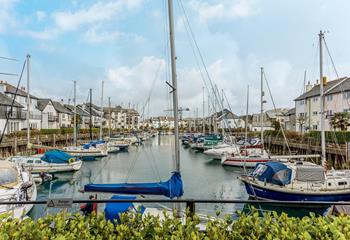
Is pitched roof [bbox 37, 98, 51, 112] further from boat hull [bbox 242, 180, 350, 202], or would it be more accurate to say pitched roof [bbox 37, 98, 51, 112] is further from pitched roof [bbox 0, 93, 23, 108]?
boat hull [bbox 242, 180, 350, 202]

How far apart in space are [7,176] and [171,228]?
1234cm

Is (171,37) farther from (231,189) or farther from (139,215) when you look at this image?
(231,189)

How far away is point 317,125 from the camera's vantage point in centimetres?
5131

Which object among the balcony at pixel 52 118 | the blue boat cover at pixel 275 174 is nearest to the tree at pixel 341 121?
the blue boat cover at pixel 275 174

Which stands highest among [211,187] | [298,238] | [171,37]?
[171,37]

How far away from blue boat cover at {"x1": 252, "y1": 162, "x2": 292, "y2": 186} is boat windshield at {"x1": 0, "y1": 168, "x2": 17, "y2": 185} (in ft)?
44.1

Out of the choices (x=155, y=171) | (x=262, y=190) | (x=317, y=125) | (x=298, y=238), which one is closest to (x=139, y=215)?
(x=298, y=238)

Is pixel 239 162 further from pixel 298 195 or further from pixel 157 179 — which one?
pixel 298 195

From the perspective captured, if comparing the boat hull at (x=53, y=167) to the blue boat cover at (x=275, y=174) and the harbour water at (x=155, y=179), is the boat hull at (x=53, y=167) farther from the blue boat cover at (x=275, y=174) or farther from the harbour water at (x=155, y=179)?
the blue boat cover at (x=275, y=174)

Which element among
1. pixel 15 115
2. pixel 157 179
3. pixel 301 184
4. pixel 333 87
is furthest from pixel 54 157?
pixel 333 87

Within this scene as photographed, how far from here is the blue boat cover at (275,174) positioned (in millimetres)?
16062

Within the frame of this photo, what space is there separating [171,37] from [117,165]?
27.7 m

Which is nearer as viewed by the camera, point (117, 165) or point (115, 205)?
point (115, 205)

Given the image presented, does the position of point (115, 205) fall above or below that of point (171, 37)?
below
